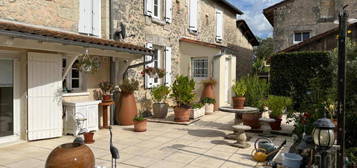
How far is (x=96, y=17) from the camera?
25.1 feet

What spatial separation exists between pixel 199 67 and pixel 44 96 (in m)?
7.10

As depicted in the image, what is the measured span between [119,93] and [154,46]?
2841mm

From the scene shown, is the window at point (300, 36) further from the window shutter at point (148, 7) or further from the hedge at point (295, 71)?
the window shutter at point (148, 7)

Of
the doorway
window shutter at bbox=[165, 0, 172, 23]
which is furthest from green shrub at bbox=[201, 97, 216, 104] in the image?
the doorway

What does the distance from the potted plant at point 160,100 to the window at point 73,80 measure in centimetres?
266

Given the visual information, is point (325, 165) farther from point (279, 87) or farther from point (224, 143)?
point (279, 87)

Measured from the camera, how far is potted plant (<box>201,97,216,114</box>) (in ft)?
33.7

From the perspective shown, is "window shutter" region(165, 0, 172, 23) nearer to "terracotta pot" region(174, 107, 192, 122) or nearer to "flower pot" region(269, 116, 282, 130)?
"terracotta pot" region(174, 107, 192, 122)

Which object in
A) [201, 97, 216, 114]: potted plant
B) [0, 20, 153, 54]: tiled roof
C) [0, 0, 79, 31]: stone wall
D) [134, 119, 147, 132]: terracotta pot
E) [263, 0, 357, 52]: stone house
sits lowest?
[134, 119, 147, 132]: terracotta pot

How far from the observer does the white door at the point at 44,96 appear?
225 inches

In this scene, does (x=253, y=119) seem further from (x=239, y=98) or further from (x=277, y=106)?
(x=239, y=98)

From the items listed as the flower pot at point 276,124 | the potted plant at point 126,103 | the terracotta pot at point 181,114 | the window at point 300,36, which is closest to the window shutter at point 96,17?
the potted plant at point 126,103

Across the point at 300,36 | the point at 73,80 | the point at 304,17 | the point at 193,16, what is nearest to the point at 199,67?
the point at 193,16

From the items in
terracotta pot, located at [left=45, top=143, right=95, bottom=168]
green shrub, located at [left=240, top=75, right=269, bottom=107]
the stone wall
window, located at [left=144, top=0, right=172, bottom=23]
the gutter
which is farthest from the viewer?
window, located at [left=144, top=0, right=172, bottom=23]
